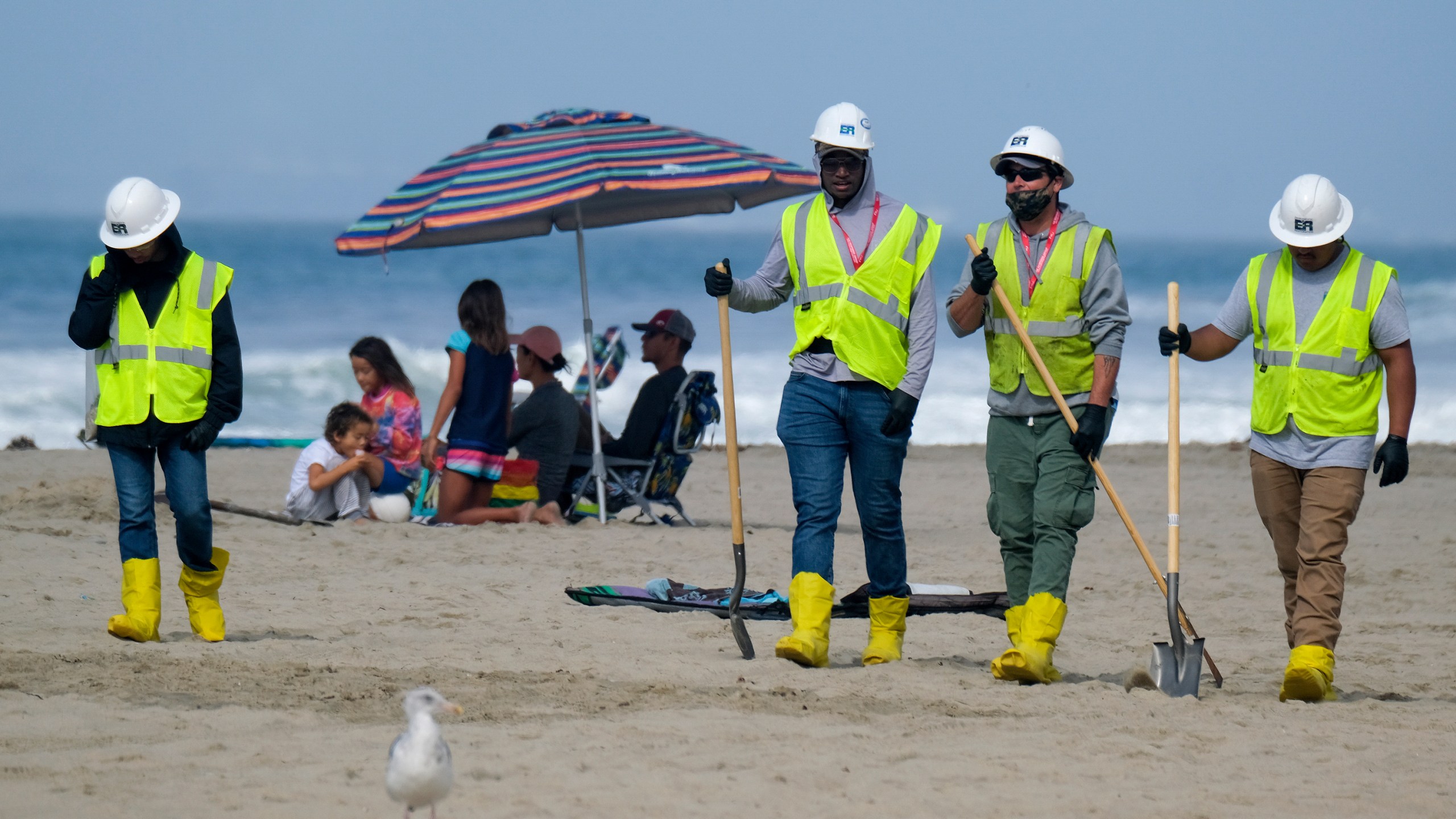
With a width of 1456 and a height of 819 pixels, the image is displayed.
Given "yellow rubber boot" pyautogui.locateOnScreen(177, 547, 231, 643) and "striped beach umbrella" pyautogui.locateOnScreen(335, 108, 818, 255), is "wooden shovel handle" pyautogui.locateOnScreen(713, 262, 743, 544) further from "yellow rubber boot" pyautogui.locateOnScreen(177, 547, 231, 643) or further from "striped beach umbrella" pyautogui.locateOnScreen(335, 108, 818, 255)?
"striped beach umbrella" pyautogui.locateOnScreen(335, 108, 818, 255)

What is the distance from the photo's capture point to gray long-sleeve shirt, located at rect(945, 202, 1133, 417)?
5098mm

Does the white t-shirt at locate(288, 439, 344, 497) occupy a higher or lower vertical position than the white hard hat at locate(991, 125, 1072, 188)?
lower

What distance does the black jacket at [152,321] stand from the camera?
547 cm

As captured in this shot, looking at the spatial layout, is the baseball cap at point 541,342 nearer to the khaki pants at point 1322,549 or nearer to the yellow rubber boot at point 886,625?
the yellow rubber boot at point 886,625

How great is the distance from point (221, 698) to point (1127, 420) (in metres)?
17.3

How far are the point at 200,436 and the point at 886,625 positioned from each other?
8.42 ft

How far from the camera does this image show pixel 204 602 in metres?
5.66

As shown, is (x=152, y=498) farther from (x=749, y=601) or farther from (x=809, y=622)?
(x=809, y=622)

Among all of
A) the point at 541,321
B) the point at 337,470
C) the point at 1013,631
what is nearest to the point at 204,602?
the point at 1013,631

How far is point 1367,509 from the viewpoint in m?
10.2

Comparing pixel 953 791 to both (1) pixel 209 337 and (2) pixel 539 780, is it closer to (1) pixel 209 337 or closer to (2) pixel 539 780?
(2) pixel 539 780

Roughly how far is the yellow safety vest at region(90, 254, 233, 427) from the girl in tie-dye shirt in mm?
3472

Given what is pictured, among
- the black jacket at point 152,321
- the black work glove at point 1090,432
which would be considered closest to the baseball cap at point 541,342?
the black jacket at point 152,321

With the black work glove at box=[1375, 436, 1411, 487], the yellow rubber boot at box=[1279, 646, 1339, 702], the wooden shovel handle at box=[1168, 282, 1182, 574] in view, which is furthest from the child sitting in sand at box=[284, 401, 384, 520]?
the black work glove at box=[1375, 436, 1411, 487]
